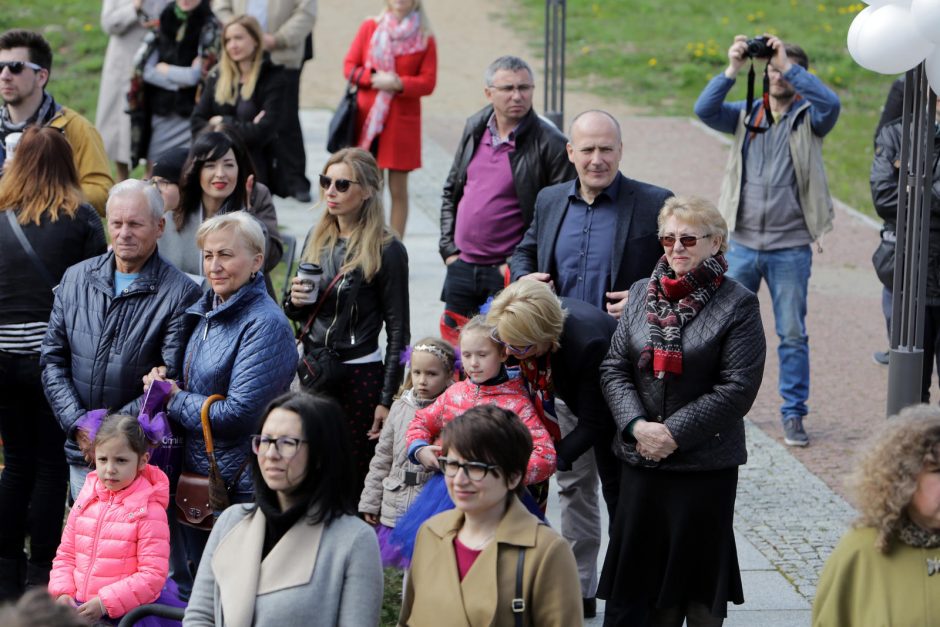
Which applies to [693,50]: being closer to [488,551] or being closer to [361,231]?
[361,231]

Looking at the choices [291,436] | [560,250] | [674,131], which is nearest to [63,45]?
[674,131]

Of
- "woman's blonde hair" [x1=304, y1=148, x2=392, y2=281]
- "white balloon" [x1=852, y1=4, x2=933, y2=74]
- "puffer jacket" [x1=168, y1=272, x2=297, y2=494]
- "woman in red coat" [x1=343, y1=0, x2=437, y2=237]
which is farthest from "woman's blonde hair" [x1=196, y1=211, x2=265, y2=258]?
"woman in red coat" [x1=343, y1=0, x2=437, y2=237]

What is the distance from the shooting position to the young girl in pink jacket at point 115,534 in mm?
4986

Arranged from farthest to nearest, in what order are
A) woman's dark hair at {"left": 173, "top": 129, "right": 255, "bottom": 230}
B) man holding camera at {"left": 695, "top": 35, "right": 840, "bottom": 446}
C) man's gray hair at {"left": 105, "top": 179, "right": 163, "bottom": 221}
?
man holding camera at {"left": 695, "top": 35, "right": 840, "bottom": 446} < woman's dark hair at {"left": 173, "top": 129, "right": 255, "bottom": 230} < man's gray hair at {"left": 105, "top": 179, "right": 163, "bottom": 221}

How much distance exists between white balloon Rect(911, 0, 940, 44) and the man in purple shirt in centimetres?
197

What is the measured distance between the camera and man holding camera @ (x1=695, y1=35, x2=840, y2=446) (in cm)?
796

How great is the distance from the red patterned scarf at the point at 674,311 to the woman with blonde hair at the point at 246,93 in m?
4.33

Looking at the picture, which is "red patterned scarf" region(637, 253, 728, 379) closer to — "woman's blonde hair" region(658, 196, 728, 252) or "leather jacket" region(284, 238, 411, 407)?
"woman's blonde hair" region(658, 196, 728, 252)

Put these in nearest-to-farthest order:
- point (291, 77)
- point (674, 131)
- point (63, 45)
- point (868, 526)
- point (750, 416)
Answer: point (868, 526), point (750, 416), point (291, 77), point (674, 131), point (63, 45)

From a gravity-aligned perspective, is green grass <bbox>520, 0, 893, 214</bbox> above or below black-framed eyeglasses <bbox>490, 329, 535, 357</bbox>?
above

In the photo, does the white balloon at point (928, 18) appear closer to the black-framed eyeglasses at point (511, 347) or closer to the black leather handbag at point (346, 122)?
the black-framed eyeglasses at point (511, 347)

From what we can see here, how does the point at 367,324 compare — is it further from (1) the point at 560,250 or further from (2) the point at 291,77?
(2) the point at 291,77

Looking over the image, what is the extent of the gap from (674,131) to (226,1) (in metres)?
7.69

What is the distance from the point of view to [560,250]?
604cm
